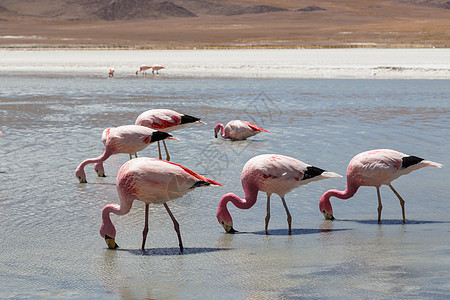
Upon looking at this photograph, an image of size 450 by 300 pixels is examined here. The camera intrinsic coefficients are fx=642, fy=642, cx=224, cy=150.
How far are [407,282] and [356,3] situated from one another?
588ft

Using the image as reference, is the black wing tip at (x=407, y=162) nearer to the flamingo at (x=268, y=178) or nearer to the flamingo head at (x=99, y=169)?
the flamingo at (x=268, y=178)

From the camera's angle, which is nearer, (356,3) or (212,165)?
(212,165)

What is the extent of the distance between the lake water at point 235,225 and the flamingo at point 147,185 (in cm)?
21

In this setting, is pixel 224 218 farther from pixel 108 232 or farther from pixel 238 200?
pixel 108 232

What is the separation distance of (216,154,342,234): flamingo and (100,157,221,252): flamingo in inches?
20.1

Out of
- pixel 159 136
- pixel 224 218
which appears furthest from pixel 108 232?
pixel 159 136

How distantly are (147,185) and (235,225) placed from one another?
120cm

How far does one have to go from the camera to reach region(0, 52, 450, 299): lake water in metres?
4.76

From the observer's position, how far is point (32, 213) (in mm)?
6805

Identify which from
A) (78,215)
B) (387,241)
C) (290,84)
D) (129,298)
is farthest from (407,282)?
(290,84)

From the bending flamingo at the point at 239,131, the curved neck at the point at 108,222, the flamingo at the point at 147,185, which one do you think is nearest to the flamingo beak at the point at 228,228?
the flamingo at the point at 147,185

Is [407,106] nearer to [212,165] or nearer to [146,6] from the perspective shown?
[212,165]

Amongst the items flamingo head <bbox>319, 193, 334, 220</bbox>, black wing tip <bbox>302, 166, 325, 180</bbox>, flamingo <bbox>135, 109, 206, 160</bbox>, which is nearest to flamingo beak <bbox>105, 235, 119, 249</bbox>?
black wing tip <bbox>302, 166, 325, 180</bbox>

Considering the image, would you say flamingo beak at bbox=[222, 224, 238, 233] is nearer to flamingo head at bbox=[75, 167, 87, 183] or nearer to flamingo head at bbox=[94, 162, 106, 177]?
flamingo head at bbox=[75, 167, 87, 183]
